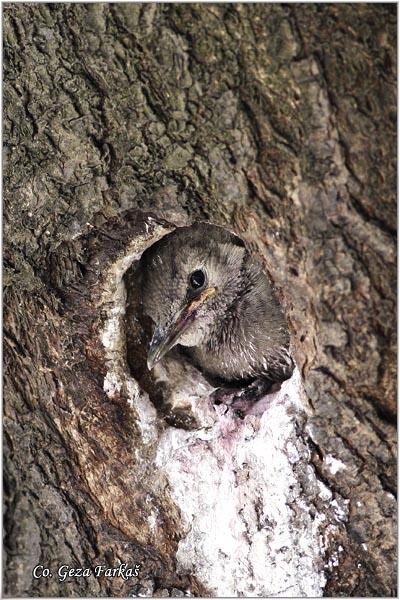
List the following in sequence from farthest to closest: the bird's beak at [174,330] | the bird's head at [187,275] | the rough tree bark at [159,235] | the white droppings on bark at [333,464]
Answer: the bird's head at [187,275] → the bird's beak at [174,330] → the white droppings on bark at [333,464] → the rough tree bark at [159,235]

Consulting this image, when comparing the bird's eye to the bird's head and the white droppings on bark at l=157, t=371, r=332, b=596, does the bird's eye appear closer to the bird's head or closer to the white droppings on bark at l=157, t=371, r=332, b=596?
the bird's head

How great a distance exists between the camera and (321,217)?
205cm

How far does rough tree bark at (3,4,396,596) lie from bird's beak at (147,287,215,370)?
10cm

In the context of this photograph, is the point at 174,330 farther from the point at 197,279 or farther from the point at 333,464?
the point at 333,464

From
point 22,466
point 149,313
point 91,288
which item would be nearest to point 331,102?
point 91,288

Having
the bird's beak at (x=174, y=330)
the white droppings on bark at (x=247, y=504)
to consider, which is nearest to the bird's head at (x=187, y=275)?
the bird's beak at (x=174, y=330)

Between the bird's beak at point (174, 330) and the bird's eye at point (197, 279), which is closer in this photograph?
the bird's beak at point (174, 330)

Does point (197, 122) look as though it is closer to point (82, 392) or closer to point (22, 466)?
point (82, 392)

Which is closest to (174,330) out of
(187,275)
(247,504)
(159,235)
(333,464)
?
(187,275)

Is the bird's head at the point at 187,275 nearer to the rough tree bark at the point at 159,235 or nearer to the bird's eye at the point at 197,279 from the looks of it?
the bird's eye at the point at 197,279

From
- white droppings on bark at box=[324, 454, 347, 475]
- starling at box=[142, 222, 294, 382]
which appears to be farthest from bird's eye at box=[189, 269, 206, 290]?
white droppings on bark at box=[324, 454, 347, 475]

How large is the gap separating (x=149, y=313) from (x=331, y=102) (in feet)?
4.21

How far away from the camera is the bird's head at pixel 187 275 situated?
2.94 meters

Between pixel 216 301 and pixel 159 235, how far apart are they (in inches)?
23.9
